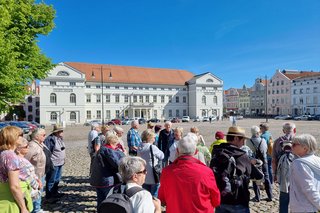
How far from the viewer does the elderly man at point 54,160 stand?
5746 millimetres

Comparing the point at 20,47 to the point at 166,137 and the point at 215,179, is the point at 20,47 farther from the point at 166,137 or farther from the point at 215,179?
the point at 215,179

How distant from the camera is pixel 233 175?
9.08ft

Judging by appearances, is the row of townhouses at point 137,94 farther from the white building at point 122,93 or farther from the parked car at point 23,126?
the parked car at point 23,126

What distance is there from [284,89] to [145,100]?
43.4m

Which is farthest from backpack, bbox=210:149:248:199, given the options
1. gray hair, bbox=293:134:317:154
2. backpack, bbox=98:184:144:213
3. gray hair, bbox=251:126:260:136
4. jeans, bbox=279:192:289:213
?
gray hair, bbox=251:126:260:136

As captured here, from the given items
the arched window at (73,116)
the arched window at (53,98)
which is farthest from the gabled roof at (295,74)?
the arched window at (53,98)

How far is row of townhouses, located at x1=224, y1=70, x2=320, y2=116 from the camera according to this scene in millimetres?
67188

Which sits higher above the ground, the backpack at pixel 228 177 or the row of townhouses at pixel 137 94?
the row of townhouses at pixel 137 94

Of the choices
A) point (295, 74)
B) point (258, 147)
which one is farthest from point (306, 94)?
point (258, 147)

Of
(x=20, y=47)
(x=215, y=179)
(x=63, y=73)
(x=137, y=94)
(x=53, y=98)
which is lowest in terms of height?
(x=215, y=179)

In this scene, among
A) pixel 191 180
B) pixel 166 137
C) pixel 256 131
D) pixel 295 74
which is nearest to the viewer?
pixel 191 180

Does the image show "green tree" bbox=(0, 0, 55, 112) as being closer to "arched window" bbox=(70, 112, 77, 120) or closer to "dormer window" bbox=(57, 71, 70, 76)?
"dormer window" bbox=(57, 71, 70, 76)

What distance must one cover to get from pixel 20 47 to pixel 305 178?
13.5m

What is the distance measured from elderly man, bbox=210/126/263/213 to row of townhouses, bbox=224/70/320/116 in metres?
74.2
